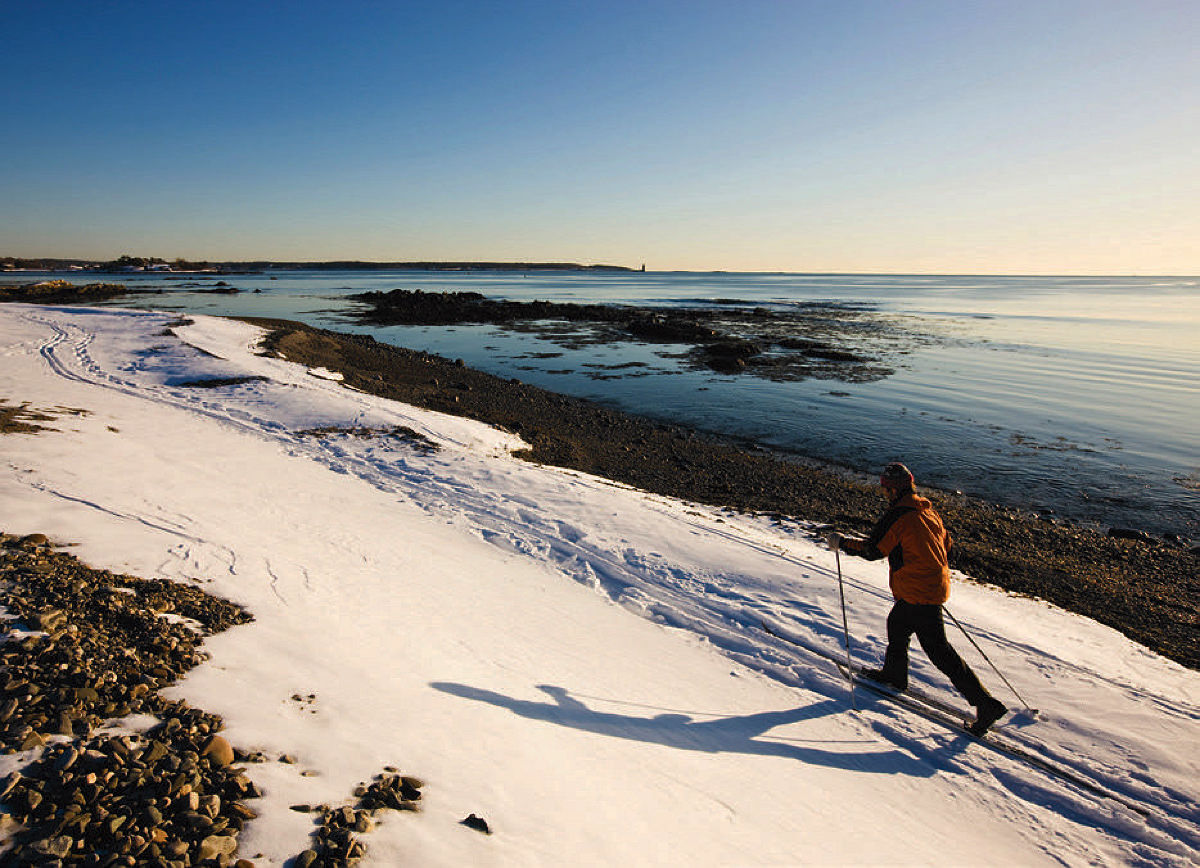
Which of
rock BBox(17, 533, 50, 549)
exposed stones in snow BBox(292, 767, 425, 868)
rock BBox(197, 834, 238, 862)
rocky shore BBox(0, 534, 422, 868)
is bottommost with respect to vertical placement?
exposed stones in snow BBox(292, 767, 425, 868)

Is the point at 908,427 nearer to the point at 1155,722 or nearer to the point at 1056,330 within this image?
the point at 1155,722

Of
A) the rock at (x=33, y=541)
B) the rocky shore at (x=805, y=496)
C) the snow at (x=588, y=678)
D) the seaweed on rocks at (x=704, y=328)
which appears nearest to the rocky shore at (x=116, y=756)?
the snow at (x=588, y=678)

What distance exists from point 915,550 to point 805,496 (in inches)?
323

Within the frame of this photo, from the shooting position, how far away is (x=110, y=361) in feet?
58.2

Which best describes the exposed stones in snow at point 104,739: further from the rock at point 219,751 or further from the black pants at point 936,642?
the black pants at point 936,642

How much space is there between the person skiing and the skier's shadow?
0.83 metres

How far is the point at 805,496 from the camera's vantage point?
13.0m

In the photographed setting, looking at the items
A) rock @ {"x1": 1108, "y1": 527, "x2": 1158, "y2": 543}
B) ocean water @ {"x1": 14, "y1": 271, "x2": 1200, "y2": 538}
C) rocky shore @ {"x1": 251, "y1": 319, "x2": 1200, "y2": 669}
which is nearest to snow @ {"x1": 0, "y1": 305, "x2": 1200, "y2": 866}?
rocky shore @ {"x1": 251, "y1": 319, "x2": 1200, "y2": 669}

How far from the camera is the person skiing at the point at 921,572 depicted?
499cm

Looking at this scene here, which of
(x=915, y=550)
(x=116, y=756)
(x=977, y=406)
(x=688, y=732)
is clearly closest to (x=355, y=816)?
(x=116, y=756)

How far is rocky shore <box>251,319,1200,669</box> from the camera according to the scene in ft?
28.9

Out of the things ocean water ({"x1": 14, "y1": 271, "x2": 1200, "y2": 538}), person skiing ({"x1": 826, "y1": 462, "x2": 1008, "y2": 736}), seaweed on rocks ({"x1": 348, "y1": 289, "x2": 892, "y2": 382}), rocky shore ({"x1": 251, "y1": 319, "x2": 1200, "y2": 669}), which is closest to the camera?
person skiing ({"x1": 826, "y1": 462, "x2": 1008, "y2": 736})

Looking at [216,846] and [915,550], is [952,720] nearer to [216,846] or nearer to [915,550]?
[915,550]

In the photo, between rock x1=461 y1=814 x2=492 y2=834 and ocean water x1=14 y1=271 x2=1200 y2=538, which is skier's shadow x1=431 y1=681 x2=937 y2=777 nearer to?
rock x1=461 y1=814 x2=492 y2=834
